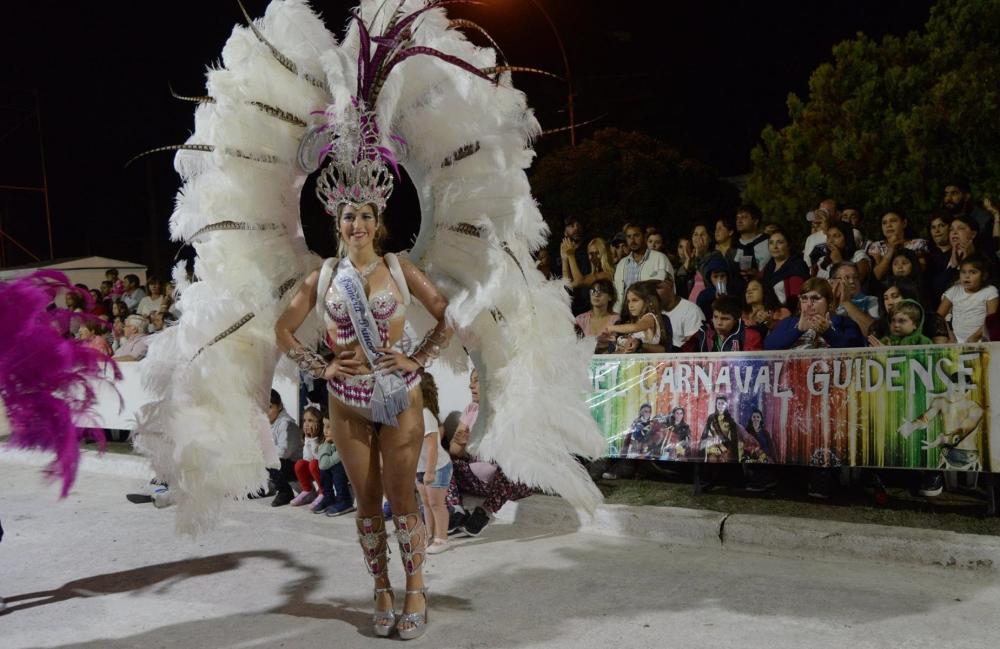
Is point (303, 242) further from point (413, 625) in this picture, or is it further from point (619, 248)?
point (619, 248)

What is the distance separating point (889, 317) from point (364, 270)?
4058 mm

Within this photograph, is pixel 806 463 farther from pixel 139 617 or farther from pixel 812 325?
pixel 139 617

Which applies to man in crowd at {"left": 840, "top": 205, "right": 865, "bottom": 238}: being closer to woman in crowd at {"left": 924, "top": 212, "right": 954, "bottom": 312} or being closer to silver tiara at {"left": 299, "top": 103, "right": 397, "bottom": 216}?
woman in crowd at {"left": 924, "top": 212, "right": 954, "bottom": 312}

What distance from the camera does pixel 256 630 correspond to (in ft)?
15.5

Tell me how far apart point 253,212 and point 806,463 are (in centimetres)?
408

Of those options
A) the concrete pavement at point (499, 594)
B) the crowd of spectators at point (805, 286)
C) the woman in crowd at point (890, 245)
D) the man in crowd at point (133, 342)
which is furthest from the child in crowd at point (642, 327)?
the man in crowd at point (133, 342)

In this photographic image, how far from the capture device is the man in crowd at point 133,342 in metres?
11.1

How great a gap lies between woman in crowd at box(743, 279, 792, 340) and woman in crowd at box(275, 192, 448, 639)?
11.8 ft

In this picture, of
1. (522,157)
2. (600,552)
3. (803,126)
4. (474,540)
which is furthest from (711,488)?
(803,126)

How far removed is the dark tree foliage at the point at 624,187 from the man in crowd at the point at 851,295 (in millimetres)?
9270

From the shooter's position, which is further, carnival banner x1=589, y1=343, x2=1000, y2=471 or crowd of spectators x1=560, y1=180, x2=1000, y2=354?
crowd of spectators x1=560, y1=180, x2=1000, y2=354

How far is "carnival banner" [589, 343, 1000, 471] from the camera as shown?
5.67 meters

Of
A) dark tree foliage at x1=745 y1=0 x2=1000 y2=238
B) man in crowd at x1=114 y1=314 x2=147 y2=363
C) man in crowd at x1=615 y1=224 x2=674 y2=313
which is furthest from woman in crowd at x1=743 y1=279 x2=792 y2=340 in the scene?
dark tree foliage at x1=745 y1=0 x2=1000 y2=238

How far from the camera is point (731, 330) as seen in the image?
23.2ft
